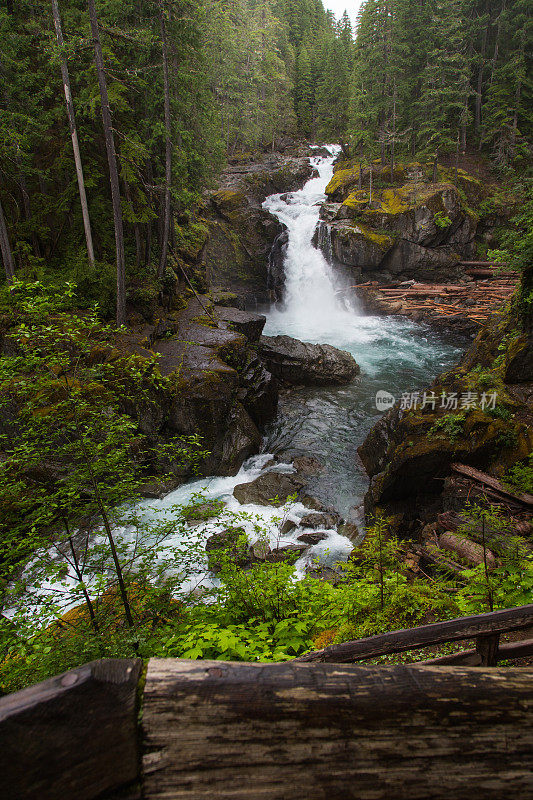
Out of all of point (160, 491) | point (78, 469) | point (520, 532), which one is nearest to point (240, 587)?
point (78, 469)

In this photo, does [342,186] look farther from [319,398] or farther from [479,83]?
[319,398]

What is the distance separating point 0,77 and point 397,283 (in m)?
22.0

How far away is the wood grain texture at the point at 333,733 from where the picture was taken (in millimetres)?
1053

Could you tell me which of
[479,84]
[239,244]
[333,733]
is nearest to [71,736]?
[333,733]

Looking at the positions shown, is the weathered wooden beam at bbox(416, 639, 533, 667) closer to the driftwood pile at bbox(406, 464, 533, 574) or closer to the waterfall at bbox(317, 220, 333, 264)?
the driftwood pile at bbox(406, 464, 533, 574)

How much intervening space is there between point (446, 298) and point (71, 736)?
1015 inches

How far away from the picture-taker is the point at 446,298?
2308 centimetres

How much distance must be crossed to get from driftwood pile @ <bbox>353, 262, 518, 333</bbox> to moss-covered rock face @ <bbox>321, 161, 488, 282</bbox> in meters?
1.17

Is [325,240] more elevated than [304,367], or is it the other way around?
[325,240]

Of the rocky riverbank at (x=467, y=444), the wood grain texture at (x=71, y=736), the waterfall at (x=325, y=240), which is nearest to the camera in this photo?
the wood grain texture at (x=71, y=736)

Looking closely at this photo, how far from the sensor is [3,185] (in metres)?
14.5

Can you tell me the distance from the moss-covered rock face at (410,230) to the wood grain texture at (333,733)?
88.7 feet

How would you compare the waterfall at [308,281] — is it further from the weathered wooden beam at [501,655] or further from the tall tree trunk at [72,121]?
the weathered wooden beam at [501,655]

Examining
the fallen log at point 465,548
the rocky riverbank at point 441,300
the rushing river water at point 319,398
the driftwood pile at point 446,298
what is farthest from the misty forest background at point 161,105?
the fallen log at point 465,548
